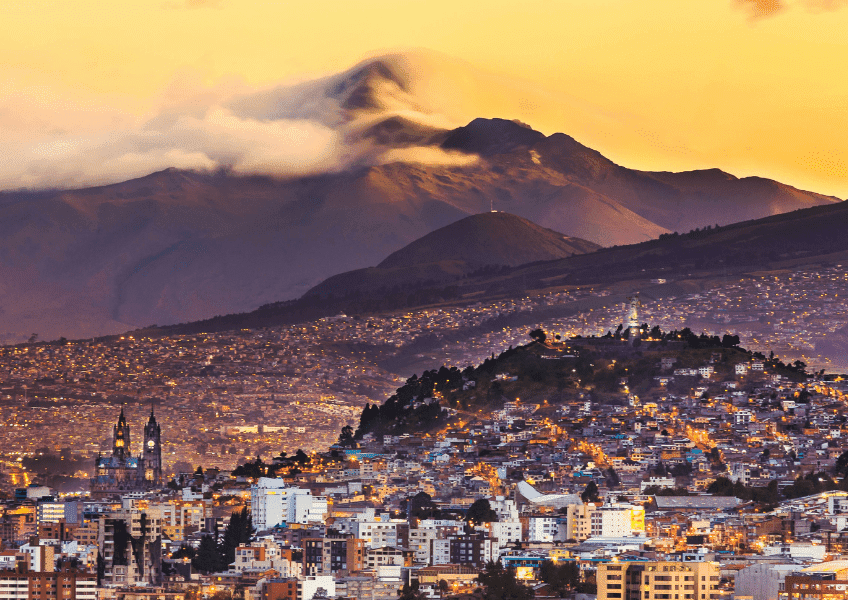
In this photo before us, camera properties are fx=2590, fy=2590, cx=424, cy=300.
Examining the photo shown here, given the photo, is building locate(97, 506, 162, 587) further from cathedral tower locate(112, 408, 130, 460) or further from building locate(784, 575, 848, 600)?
cathedral tower locate(112, 408, 130, 460)

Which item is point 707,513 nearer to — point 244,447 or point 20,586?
point 20,586

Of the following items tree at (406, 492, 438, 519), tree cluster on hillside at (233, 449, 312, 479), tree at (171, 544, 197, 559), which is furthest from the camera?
tree cluster on hillside at (233, 449, 312, 479)

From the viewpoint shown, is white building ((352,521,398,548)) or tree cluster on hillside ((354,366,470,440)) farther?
tree cluster on hillside ((354,366,470,440))

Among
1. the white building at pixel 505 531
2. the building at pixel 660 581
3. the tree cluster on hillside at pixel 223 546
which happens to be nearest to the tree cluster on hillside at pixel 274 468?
the tree cluster on hillside at pixel 223 546

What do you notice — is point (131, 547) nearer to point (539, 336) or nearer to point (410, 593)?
point (410, 593)

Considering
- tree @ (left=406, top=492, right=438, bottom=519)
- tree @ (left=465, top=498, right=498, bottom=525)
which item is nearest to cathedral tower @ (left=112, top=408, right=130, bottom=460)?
tree @ (left=406, top=492, right=438, bottom=519)

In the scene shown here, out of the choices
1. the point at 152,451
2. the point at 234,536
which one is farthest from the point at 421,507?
the point at 152,451

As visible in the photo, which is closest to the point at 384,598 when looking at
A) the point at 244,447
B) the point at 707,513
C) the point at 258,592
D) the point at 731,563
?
the point at 258,592
